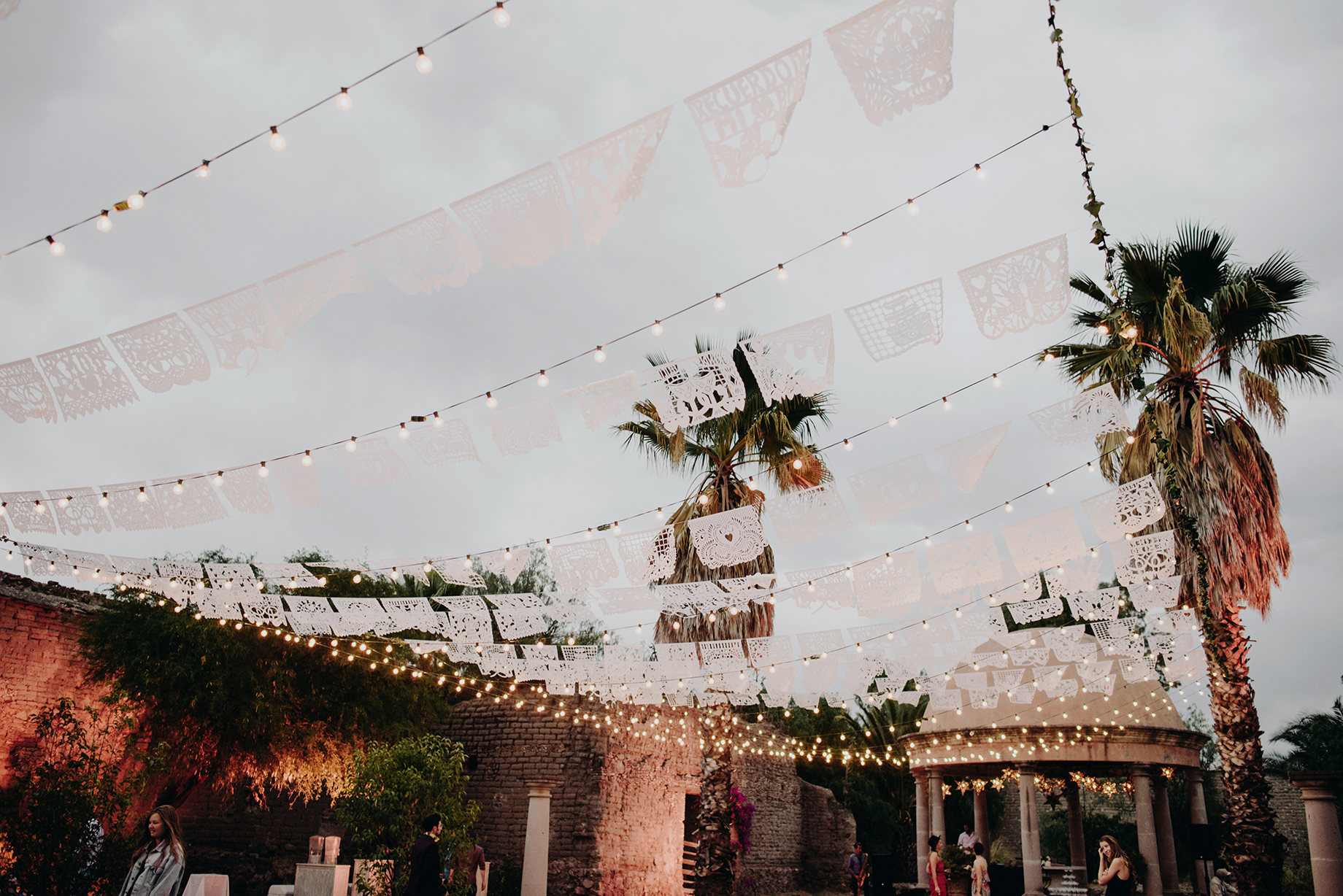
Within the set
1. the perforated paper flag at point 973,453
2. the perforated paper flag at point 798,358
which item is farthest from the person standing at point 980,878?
the perforated paper flag at point 798,358

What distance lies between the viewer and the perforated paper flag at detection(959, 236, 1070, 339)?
484 centimetres

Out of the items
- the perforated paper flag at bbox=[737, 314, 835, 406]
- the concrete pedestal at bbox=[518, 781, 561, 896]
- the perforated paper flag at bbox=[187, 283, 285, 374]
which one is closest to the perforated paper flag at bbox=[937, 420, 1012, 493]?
the perforated paper flag at bbox=[737, 314, 835, 406]

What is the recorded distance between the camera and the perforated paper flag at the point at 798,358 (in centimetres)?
540

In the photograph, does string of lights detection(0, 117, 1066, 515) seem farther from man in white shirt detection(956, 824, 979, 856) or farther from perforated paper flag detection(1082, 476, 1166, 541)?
man in white shirt detection(956, 824, 979, 856)

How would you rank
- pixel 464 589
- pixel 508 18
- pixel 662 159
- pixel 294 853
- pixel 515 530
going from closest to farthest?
pixel 508 18 → pixel 662 159 → pixel 294 853 → pixel 464 589 → pixel 515 530

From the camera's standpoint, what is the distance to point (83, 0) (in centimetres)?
458

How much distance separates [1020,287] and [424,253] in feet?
11.5

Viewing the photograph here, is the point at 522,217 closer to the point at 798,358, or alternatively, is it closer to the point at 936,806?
the point at 798,358

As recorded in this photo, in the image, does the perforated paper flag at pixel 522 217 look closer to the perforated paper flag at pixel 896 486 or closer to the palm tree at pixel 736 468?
the perforated paper flag at pixel 896 486

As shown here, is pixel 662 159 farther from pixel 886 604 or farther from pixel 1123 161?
pixel 886 604

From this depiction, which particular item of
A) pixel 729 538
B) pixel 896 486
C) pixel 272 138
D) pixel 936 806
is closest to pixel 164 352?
pixel 272 138

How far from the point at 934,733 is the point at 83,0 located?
16.9 m

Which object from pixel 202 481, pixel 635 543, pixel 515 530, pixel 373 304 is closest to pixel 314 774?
pixel 202 481

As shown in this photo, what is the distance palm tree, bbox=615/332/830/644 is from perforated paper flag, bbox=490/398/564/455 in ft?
15.8
